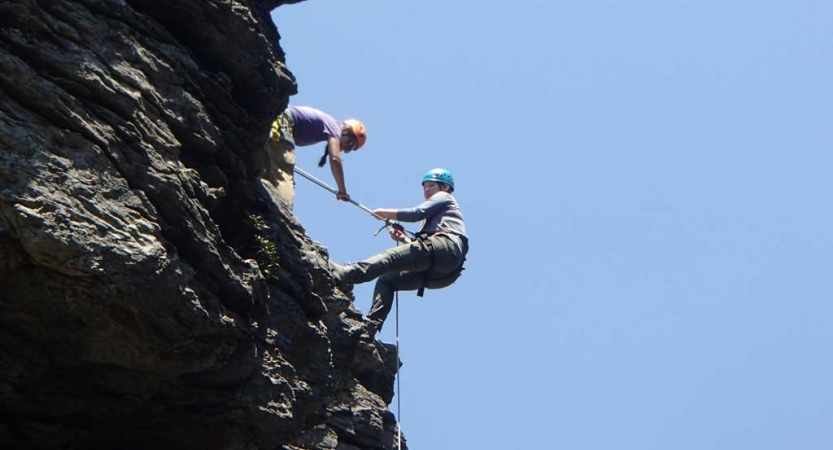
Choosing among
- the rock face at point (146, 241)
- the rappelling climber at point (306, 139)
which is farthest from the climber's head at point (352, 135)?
the rock face at point (146, 241)

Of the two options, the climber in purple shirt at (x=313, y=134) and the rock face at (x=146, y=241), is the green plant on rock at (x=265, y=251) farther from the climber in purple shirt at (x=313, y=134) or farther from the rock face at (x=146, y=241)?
the climber in purple shirt at (x=313, y=134)

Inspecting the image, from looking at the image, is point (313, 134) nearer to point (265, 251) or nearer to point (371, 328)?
point (371, 328)

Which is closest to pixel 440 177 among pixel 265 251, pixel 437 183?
pixel 437 183

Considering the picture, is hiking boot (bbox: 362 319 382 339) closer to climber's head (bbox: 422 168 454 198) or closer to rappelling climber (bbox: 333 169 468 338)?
rappelling climber (bbox: 333 169 468 338)

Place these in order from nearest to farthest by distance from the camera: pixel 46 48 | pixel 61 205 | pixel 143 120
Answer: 1. pixel 61 205
2. pixel 46 48
3. pixel 143 120

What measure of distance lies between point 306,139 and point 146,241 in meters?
7.09

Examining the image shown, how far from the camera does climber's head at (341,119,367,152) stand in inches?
714

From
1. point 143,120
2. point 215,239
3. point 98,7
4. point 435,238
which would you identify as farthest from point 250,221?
point 435,238

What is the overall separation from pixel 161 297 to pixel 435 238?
7355 millimetres

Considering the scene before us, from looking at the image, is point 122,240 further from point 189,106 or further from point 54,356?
point 189,106

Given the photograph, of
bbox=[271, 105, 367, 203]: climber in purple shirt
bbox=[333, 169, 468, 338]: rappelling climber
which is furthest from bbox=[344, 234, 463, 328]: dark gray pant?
bbox=[271, 105, 367, 203]: climber in purple shirt

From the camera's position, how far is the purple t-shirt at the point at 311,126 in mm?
17594

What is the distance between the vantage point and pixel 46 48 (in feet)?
36.1

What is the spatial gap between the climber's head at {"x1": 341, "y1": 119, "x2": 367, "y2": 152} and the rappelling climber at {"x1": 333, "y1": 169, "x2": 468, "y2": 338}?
1224 millimetres
